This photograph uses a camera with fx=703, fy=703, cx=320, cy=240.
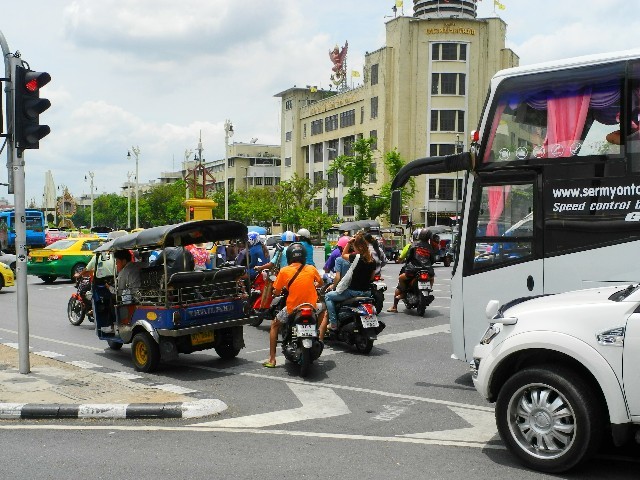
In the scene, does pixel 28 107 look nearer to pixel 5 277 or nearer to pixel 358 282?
pixel 358 282

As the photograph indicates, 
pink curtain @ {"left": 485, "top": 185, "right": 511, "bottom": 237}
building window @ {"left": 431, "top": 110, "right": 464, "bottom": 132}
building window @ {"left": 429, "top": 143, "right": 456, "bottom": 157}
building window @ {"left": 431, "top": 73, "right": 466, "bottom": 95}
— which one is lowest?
pink curtain @ {"left": 485, "top": 185, "right": 511, "bottom": 237}

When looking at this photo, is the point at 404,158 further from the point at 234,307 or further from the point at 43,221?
the point at 234,307

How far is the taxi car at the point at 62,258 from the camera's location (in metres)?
23.6

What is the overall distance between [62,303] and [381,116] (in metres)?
59.2

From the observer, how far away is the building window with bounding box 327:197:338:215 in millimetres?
86000

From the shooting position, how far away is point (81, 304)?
14.3 meters

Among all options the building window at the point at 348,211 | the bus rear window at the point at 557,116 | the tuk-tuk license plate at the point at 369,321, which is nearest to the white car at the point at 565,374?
the bus rear window at the point at 557,116

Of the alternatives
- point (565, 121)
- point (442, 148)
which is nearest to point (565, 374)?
point (565, 121)

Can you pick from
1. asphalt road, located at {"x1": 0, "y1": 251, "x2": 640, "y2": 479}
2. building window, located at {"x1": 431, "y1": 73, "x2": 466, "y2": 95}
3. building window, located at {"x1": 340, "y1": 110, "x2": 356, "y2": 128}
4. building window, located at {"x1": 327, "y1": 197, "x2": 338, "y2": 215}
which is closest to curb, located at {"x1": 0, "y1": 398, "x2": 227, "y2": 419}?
asphalt road, located at {"x1": 0, "y1": 251, "x2": 640, "y2": 479}

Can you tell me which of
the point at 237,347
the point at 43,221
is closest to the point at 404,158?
the point at 43,221

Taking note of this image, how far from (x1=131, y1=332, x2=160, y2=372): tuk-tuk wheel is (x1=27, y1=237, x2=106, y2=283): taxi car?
14.7 meters

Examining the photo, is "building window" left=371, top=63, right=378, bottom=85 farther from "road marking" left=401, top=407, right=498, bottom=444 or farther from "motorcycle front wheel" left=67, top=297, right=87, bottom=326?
"road marking" left=401, top=407, right=498, bottom=444

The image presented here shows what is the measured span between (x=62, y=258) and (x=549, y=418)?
2134 cm

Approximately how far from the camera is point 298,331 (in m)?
8.98
